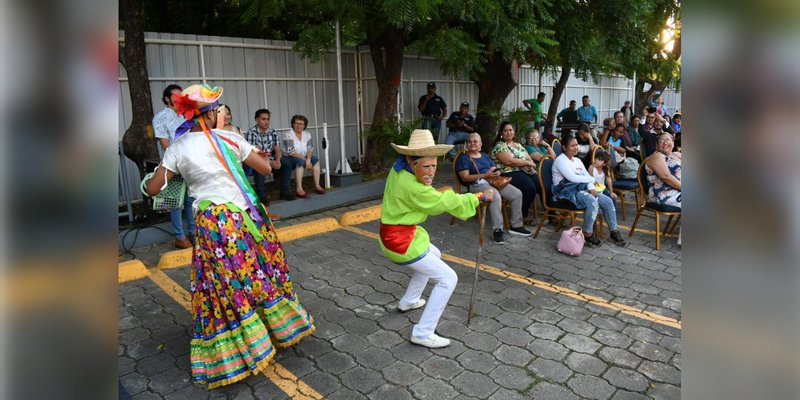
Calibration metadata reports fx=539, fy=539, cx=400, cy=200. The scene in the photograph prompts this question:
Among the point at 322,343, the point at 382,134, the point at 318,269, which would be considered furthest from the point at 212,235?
the point at 382,134

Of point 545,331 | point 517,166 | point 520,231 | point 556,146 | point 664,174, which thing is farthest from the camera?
point 556,146

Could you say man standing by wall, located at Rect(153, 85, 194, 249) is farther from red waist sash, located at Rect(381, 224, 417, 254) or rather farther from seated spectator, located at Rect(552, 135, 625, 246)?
seated spectator, located at Rect(552, 135, 625, 246)

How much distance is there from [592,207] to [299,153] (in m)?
4.40

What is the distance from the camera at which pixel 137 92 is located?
7273 millimetres

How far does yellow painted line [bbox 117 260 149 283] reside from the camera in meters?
5.31

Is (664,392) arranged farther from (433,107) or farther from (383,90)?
(433,107)

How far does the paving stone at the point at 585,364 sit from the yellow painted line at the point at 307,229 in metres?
3.84

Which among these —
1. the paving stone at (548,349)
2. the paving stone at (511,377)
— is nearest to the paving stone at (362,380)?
the paving stone at (511,377)

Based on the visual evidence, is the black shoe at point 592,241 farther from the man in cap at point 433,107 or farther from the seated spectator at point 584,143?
the man in cap at point 433,107

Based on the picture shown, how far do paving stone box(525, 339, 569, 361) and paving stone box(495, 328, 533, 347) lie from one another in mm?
61

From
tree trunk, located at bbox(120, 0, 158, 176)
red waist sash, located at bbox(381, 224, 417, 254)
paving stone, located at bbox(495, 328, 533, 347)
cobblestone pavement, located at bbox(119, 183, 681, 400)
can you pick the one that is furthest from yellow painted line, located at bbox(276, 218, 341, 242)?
paving stone, located at bbox(495, 328, 533, 347)

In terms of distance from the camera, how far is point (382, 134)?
964cm

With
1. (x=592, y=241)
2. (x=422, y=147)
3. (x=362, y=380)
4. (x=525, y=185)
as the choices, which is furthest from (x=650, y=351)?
(x=525, y=185)
